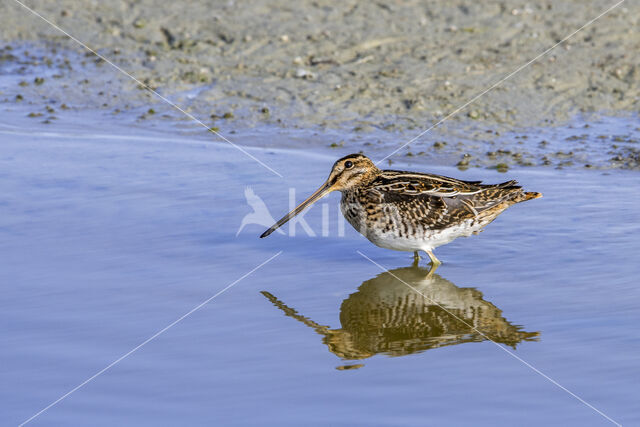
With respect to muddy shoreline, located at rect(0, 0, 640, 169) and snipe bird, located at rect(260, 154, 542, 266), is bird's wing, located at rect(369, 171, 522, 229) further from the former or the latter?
muddy shoreline, located at rect(0, 0, 640, 169)

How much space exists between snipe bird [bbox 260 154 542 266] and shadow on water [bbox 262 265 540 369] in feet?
1.04

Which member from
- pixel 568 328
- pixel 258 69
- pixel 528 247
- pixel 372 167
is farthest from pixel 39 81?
pixel 568 328

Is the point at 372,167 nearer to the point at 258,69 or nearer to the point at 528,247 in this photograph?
the point at 528,247

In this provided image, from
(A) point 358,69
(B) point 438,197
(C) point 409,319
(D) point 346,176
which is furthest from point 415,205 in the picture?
(A) point 358,69

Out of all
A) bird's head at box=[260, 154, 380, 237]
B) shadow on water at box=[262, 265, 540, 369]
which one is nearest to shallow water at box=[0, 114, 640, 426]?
shadow on water at box=[262, 265, 540, 369]

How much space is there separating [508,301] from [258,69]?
6512mm

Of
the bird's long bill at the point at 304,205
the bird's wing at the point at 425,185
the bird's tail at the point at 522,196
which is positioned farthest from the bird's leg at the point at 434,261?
the bird's long bill at the point at 304,205

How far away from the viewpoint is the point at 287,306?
5840 mm

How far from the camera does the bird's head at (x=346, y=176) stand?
23.3ft

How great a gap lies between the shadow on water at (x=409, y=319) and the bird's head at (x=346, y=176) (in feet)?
2.93

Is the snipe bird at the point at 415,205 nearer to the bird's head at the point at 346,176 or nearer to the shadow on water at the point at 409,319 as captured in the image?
the bird's head at the point at 346,176

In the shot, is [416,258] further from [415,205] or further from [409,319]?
[409,319]

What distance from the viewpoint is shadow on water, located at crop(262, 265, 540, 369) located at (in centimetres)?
533

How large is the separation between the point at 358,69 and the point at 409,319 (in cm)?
617
